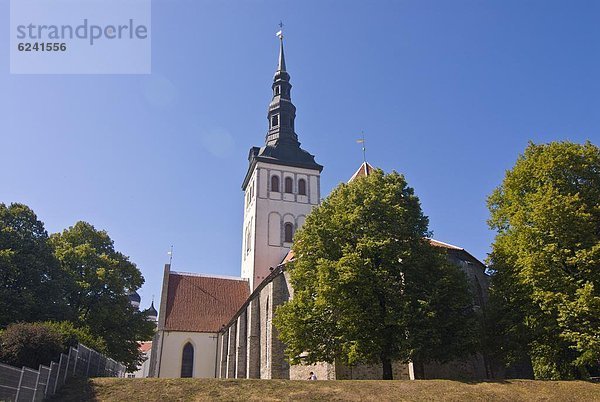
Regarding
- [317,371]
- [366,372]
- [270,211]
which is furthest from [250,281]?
[366,372]

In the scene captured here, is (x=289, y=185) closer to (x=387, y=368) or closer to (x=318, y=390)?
(x=387, y=368)

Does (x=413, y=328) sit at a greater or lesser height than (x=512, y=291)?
lesser

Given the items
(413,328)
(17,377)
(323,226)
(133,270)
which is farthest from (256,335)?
(17,377)

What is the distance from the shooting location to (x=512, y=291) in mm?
20609

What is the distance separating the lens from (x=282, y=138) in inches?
1908

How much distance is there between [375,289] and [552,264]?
700 cm

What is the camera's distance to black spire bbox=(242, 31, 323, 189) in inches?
1869

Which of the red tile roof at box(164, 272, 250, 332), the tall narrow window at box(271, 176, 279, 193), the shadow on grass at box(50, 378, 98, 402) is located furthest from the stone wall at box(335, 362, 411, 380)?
the tall narrow window at box(271, 176, 279, 193)

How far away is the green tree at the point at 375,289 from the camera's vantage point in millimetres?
19625

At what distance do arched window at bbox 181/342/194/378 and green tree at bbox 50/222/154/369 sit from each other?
30.3ft

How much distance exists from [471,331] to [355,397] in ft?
20.3

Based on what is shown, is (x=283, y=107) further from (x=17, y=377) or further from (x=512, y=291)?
(x=17, y=377)

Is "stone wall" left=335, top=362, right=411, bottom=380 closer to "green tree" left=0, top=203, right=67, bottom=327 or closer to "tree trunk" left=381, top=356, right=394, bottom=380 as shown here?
"tree trunk" left=381, top=356, right=394, bottom=380

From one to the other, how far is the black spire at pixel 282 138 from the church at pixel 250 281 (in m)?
0.10
